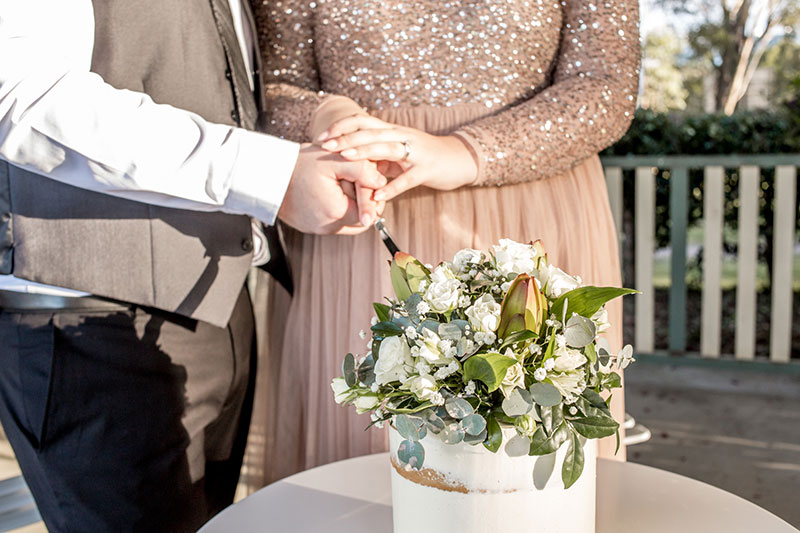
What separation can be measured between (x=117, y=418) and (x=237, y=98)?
0.59m

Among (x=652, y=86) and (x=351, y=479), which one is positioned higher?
(x=652, y=86)

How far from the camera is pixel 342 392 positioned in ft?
2.68

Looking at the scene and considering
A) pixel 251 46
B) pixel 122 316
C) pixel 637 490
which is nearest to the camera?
pixel 637 490

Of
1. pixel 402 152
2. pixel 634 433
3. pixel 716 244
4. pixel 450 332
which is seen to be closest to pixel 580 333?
pixel 450 332

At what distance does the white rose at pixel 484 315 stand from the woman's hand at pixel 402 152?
0.51 m

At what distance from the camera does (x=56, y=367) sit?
3.90 feet

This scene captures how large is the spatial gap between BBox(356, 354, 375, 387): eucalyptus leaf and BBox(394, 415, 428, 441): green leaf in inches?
3.2

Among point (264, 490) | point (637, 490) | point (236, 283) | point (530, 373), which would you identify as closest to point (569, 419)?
point (530, 373)

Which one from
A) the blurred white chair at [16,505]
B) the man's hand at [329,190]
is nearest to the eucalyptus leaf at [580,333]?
the man's hand at [329,190]

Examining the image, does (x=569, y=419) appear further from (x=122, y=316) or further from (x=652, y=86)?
(x=652, y=86)

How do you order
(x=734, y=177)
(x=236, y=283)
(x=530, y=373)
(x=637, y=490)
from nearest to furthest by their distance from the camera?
(x=530, y=373) < (x=637, y=490) < (x=236, y=283) < (x=734, y=177)

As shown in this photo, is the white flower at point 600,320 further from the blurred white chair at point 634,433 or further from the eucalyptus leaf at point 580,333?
the blurred white chair at point 634,433

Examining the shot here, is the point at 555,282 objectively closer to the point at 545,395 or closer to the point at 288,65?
the point at 545,395

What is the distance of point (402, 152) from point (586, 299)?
535 millimetres
